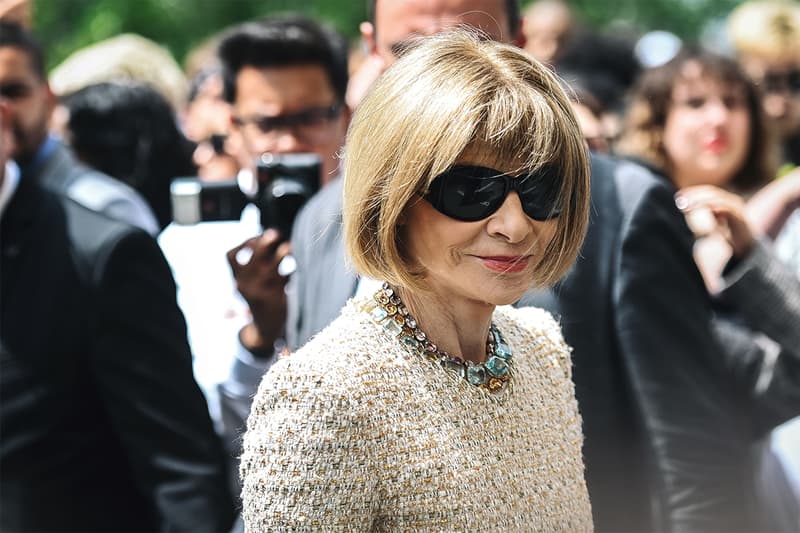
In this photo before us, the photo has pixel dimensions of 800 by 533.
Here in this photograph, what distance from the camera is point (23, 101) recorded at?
186 inches

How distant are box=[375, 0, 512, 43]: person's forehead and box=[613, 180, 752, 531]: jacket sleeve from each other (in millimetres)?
458

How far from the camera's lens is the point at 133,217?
421 centimetres

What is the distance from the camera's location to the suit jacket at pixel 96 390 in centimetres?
318

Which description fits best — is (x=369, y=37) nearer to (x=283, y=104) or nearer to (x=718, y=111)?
(x=283, y=104)

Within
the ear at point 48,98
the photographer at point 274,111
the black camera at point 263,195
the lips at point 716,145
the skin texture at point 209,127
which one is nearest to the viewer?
the black camera at point 263,195

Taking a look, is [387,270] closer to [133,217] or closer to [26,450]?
[26,450]

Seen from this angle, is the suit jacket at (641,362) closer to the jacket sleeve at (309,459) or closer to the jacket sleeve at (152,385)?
the jacket sleeve at (309,459)

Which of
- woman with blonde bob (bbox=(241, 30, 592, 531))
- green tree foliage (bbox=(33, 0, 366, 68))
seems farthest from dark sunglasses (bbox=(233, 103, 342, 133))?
green tree foliage (bbox=(33, 0, 366, 68))

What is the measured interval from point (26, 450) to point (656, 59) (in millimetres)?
3028

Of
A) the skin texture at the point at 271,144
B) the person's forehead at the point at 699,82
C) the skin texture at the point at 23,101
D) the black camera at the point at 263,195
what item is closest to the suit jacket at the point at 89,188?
the skin texture at the point at 23,101

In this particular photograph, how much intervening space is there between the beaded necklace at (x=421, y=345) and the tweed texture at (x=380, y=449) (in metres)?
0.01

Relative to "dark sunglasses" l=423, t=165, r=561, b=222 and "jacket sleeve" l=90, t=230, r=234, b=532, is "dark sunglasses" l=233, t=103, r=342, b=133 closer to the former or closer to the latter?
"jacket sleeve" l=90, t=230, r=234, b=532

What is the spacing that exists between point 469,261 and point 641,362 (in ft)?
3.35

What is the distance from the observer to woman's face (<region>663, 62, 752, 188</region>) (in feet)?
14.6
